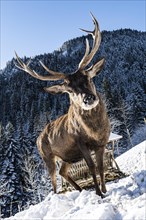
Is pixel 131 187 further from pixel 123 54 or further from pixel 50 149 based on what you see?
pixel 123 54

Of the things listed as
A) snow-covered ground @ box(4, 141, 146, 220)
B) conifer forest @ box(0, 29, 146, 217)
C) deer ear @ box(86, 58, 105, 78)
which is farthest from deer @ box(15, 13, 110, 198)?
conifer forest @ box(0, 29, 146, 217)

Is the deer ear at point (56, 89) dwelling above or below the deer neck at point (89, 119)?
above

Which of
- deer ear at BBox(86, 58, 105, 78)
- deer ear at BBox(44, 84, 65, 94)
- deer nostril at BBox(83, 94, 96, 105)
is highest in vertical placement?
deer ear at BBox(86, 58, 105, 78)

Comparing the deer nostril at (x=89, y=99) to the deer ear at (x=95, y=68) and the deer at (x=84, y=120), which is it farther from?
the deer ear at (x=95, y=68)

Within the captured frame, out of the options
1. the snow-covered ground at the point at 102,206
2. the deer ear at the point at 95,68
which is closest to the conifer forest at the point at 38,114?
the deer ear at the point at 95,68

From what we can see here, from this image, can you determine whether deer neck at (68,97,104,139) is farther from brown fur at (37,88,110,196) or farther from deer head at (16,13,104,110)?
deer head at (16,13,104,110)

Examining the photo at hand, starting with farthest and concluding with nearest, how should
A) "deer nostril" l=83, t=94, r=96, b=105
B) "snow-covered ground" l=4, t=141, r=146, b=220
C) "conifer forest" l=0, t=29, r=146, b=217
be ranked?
"conifer forest" l=0, t=29, r=146, b=217, "deer nostril" l=83, t=94, r=96, b=105, "snow-covered ground" l=4, t=141, r=146, b=220

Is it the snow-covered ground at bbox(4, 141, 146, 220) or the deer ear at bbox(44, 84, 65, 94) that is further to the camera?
the deer ear at bbox(44, 84, 65, 94)

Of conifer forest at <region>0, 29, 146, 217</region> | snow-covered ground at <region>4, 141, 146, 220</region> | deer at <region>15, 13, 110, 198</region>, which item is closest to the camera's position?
snow-covered ground at <region>4, 141, 146, 220</region>

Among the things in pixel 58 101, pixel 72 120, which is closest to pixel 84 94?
pixel 72 120

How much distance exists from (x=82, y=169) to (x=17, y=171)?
95.3 feet

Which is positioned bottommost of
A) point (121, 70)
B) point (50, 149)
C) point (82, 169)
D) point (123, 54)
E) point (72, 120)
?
point (82, 169)

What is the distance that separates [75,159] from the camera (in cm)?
673

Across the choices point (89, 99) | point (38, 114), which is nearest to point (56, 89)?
point (89, 99)
